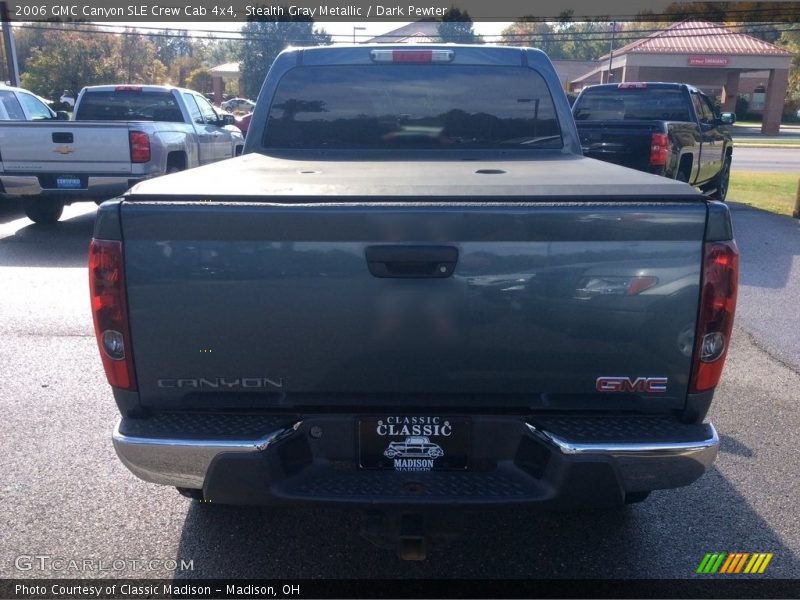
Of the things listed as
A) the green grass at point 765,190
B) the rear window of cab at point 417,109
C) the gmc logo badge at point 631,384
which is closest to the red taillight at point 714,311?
the gmc logo badge at point 631,384

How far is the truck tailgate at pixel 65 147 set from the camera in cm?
960

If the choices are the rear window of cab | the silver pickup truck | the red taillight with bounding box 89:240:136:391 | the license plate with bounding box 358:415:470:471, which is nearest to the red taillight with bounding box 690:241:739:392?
the license plate with bounding box 358:415:470:471

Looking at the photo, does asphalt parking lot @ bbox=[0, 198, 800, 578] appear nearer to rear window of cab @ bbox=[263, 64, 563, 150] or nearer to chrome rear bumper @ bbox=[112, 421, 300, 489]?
Answer: chrome rear bumper @ bbox=[112, 421, 300, 489]

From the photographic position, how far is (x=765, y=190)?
16.5 metres

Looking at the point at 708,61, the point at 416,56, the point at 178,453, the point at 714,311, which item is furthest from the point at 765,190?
the point at 708,61

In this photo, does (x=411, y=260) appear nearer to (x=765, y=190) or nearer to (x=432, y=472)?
(x=432, y=472)

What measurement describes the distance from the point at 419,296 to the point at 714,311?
0.99 m

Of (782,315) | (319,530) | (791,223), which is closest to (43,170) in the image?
(319,530)

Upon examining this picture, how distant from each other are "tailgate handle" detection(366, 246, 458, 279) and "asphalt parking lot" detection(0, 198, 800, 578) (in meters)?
0.93

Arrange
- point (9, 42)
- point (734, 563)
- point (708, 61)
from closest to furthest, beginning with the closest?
point (734, 563), point (9, 42), point (708, 61)

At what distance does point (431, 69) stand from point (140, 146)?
6.17 meters

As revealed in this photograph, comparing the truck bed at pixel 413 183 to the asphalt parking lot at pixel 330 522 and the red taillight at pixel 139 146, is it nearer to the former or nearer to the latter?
the asphalt parking lot at pixel 330 522

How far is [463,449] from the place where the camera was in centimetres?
268

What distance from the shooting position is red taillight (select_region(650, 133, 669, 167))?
966 cm
